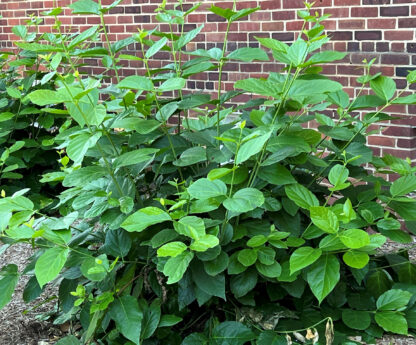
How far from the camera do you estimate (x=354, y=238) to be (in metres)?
1.94

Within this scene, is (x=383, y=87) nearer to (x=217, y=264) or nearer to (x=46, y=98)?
(x=217, y=264)

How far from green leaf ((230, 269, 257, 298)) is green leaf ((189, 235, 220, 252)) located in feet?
0.95

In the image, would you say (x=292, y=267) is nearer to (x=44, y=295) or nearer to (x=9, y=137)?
(x=44, y=295)

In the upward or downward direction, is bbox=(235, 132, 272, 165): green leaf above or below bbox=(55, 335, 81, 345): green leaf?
above

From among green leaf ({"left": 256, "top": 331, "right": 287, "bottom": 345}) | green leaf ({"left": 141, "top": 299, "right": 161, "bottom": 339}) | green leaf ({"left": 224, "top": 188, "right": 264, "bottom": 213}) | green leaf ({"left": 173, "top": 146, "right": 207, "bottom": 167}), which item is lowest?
green leaf ({"left": 256, "top": 331, "right": 287, "bottom": 345})

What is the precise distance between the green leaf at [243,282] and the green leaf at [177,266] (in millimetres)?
254

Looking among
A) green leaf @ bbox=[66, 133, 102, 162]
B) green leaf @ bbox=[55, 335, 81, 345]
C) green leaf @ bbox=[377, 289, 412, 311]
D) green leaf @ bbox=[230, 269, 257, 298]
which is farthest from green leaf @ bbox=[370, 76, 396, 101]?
green leaf @ bbox=[55, 335, 81, 345]

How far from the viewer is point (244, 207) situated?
6.41ft

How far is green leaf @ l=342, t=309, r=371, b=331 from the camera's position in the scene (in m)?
2.26

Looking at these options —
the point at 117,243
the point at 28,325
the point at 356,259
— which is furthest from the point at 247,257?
the point at 28,325

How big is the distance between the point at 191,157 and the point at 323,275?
24.9 inches

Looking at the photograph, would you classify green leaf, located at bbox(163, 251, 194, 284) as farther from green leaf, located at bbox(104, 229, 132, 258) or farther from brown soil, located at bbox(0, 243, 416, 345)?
brown soil, located at bbox(0, 243, 416, 345)

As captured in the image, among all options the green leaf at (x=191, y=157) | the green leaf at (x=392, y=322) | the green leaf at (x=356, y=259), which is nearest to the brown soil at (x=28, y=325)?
the green leaf at (x=392, y=322)

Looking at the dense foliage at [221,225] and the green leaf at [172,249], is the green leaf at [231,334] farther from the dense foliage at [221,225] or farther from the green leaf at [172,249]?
the green leaf at [172,249]
